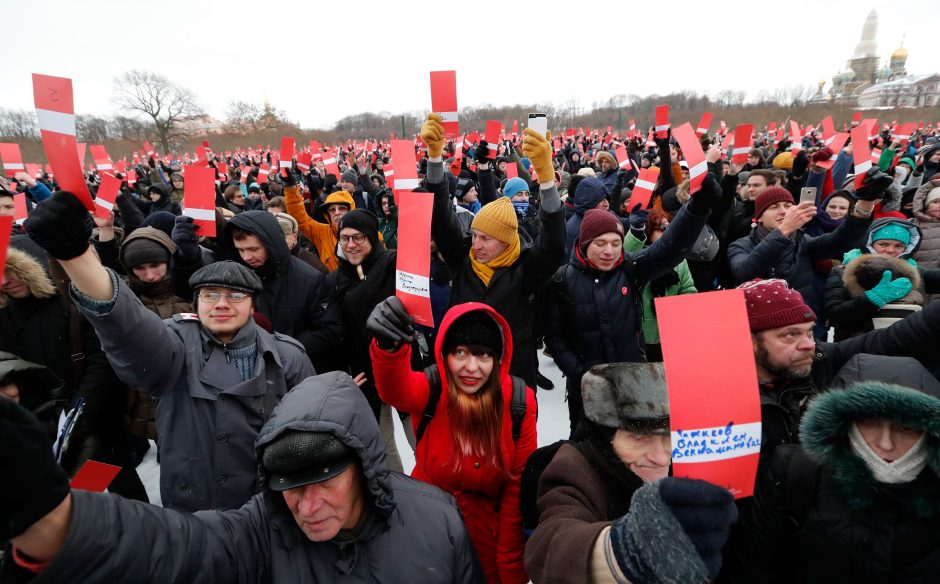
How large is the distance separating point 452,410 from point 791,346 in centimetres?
133

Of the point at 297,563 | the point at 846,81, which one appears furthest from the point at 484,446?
the point at 846,81

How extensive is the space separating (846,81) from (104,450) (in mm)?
95251

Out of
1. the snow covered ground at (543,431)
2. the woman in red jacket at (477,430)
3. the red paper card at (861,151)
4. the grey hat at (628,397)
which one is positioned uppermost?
the red paper card at (861,151)

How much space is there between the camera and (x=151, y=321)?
145 cm

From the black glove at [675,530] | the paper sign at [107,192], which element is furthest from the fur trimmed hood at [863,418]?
the paper sign at [107,192]

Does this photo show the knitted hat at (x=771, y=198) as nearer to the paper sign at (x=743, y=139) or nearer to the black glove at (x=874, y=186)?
the black glove at (x=874, y=186)

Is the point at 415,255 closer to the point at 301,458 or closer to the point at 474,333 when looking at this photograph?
the point at 474,333

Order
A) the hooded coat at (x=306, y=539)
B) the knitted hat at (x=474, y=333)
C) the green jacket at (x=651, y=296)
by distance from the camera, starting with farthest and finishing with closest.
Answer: the green jacket at (x=651, y=296) → the knitted hat at (x=474, y=333) → the hooded coat at (x=306, y=539)

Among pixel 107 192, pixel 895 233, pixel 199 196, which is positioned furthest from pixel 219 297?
pixel 895 233

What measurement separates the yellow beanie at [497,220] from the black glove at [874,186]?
102 inches

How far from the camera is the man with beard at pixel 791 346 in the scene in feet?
5.20

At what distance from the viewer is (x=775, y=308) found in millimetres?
1727

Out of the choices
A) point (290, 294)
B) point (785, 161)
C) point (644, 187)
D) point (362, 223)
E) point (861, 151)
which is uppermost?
point (785, 161)

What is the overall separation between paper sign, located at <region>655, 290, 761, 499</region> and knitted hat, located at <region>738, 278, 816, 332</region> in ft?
2.59
